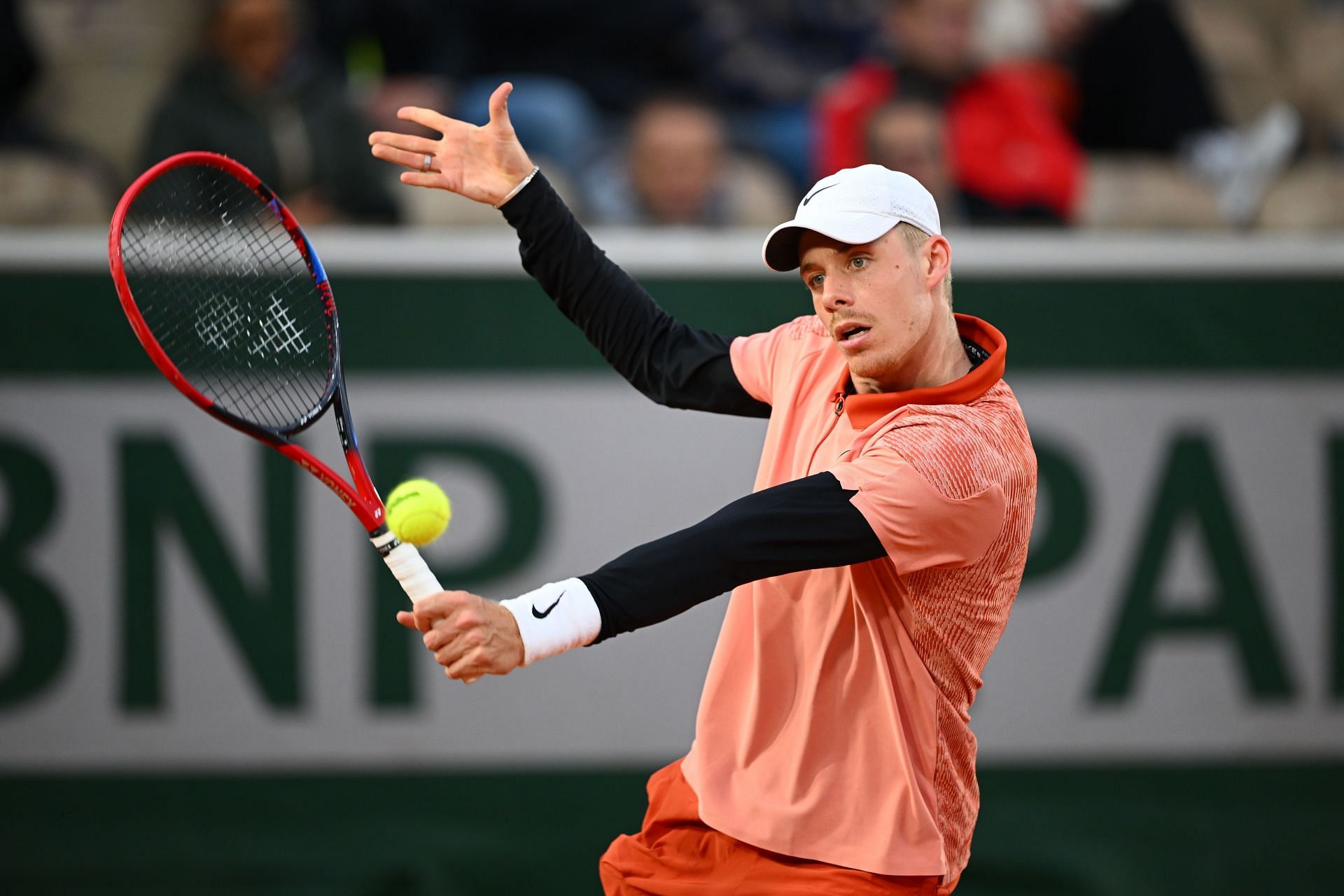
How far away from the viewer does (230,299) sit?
3475 mm

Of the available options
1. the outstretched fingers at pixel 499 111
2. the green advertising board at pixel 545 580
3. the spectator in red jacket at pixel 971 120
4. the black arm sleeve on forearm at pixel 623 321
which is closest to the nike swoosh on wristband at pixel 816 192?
the black arm sleeve on forearm at pixel 623 321

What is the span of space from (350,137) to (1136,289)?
8.94 feet

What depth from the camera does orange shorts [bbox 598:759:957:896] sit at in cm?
265

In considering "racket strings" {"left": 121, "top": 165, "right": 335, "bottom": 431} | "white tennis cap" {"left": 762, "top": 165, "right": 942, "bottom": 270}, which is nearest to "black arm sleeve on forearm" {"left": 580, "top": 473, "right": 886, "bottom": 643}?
"white tennis cap" {"left": 762, "top": 165, "right": 942, "bottom": 270}

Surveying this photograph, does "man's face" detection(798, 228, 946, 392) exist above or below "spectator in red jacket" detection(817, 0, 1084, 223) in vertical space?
below

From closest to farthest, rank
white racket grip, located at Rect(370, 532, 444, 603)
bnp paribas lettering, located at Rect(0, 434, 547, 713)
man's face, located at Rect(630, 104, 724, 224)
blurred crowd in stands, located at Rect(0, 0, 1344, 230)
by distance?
white racket grip, located at Rect(370, 532, 444, 603) < bnp paribas lettering, located at Rect(0, 434, 547, 713) < blurred crowd in stands, located at Rect(0, 0, 1344, 230) < man's face, located at Rect(630, 104, 724, 224)

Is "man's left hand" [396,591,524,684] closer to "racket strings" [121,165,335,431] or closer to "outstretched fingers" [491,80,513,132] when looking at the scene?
"racket strings" [121,165,335,431]

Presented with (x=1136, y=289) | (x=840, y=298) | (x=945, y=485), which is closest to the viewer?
(x=945, y=485)

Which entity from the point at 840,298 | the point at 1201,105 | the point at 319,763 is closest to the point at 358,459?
the point at 840,298

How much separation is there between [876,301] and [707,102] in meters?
3.80

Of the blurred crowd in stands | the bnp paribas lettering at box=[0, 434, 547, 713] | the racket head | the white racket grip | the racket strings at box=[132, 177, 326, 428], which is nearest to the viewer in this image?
the white racket grip

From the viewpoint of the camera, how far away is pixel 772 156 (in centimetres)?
612

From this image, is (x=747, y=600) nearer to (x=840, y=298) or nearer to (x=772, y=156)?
(x=840, y=298)

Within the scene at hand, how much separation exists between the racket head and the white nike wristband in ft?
2.33
